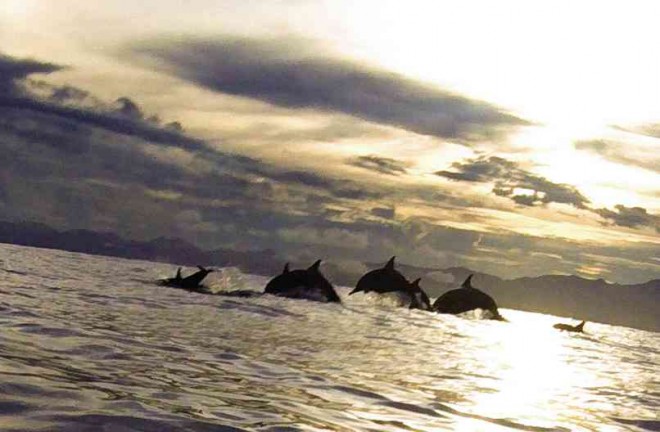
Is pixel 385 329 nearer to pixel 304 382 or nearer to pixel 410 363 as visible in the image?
pixel 410 363

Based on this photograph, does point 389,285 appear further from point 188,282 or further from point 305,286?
point 188,282

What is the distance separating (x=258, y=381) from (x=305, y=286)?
36.6m

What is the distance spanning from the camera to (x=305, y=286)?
47594mm

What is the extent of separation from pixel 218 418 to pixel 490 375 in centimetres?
967

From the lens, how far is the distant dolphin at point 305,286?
4672 centimetres

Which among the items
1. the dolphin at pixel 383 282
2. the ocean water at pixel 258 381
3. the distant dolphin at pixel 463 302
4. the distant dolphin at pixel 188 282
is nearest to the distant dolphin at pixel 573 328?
the distant dolphin at pixel 463 302

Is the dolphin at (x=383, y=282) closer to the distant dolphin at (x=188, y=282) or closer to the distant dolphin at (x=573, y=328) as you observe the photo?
the distant dolphin at (x=573, y=328)

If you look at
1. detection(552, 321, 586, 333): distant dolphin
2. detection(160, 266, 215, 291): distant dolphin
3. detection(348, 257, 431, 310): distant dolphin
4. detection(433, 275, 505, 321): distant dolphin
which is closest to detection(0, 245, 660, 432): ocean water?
detection(160, 266, 215, 291): distant dolphin

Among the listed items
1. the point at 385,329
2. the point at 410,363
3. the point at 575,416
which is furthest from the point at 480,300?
the point at 575,416

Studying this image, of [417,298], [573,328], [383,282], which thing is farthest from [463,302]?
Result: [573,328]

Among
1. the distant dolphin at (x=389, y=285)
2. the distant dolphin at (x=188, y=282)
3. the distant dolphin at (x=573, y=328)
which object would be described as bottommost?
the distant dolphin at (x=573, y=328)

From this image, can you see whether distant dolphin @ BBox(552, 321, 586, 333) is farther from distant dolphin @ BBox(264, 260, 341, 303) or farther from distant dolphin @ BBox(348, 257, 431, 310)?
distant dolphin @ BBox(264, 260, 341, 303)

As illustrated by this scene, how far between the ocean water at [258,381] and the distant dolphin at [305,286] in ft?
78.0

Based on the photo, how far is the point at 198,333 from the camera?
17109mm
